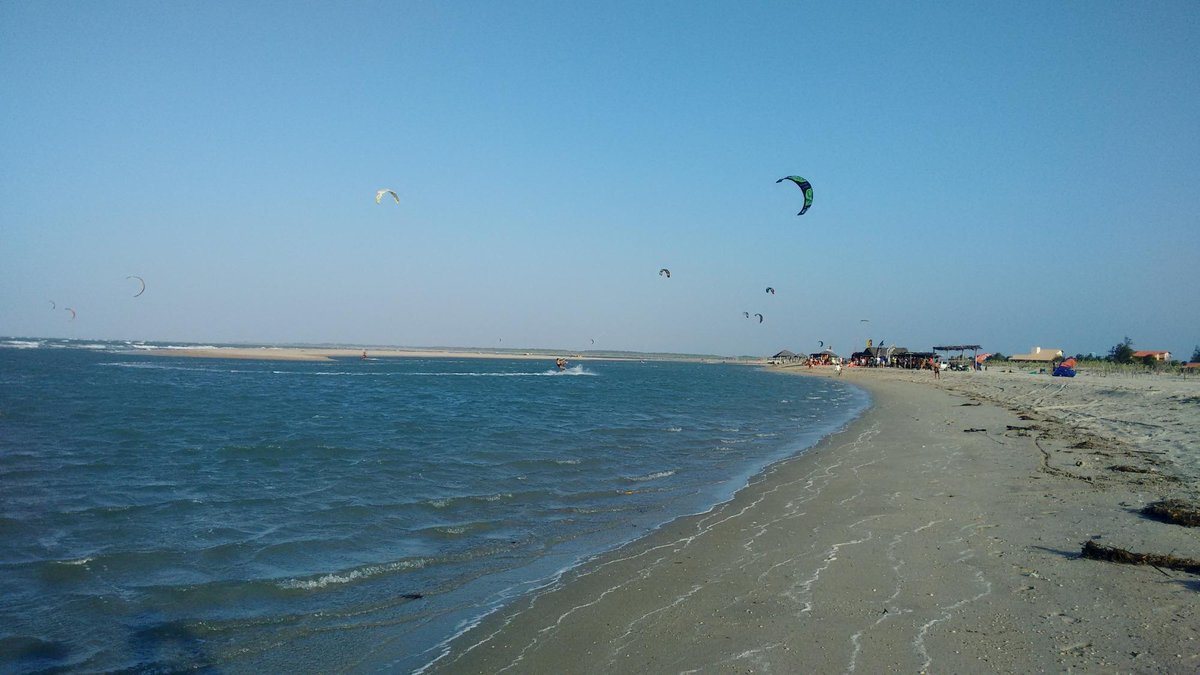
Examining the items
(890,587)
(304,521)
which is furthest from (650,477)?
(890,587)

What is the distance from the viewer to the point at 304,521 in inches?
411

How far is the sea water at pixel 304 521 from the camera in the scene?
20.9 ft

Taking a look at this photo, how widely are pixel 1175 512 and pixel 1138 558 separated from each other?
85.8 inches

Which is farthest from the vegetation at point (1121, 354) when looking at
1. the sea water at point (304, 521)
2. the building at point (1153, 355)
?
the sea water at point (304, 521)

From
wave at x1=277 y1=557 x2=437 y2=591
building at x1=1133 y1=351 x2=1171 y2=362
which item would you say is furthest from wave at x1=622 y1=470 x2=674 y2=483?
building at x1=1133 y1=351 x2=1171 y2=362

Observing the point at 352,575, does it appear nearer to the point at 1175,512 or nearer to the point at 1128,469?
the point at 1175,512

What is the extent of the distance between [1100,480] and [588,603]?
9588mm

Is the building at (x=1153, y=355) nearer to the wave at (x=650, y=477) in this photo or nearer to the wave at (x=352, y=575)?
the wave at (x=650, y=477)

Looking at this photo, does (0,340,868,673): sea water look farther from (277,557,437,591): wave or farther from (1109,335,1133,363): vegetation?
(1109,335,1133,363): vegetation

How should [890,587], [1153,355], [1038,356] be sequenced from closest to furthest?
[890,587], [1153,355], [1038,356]

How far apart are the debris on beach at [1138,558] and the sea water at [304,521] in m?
5.52

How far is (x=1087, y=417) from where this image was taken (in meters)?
21.7

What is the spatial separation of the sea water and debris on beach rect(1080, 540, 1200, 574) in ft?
18.1

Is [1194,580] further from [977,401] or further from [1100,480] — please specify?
[977,401]
